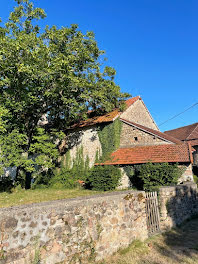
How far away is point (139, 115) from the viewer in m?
19.5

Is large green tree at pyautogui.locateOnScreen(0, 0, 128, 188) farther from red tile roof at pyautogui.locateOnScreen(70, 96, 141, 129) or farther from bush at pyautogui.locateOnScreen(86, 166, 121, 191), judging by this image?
bush at pyautogui.locateOnScreen(86, 166, 121, 191)

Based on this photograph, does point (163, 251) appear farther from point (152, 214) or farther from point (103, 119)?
point (103, 119)

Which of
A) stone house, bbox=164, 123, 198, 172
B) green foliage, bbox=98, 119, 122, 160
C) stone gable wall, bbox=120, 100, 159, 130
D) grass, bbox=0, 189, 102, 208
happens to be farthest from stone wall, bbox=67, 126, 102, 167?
stone house, bbox=164, 123, 198, 172

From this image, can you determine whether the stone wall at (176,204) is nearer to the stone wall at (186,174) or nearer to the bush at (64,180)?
the stone wall at (186,174)

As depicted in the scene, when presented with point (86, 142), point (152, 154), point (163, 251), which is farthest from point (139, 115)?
point (163, 251)

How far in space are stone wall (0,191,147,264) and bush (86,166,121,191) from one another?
22.2 ft

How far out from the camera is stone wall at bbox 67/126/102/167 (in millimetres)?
16375

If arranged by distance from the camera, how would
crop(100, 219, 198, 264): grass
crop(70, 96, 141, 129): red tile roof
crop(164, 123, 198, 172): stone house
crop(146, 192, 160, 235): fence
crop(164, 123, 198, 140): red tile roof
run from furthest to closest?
crop(164, 123, 198, 140): red tile roof, crop(164, 123, 198, 172): stone house, crop(70, 96, 141, 129): red tile roof, crop(146, 192, 160, 235): fence, crop(100, 219, 198, 264): grass

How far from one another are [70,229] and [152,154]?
999 centimetres

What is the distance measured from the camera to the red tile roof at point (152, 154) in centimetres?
1206

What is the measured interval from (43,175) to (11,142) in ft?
21.2

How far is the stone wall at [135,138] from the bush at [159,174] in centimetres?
253

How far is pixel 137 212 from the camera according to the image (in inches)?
235

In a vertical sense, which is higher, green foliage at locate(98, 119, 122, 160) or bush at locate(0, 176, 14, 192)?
green foliage at locate(98, 119, 122, 160)
